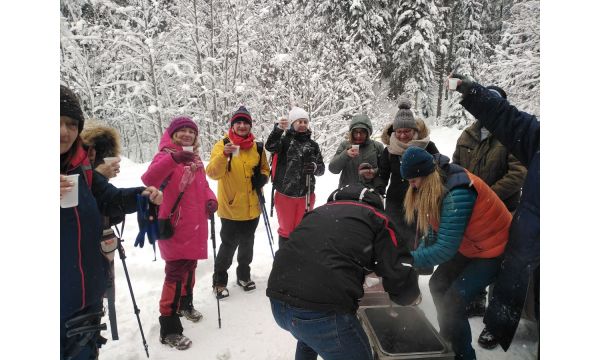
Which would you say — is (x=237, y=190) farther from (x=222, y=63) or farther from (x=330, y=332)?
(x=222, y=63)

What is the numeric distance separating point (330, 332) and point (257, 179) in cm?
237

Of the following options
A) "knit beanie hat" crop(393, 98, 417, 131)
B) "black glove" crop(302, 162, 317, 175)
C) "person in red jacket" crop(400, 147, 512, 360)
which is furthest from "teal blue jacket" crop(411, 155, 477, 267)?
"black glove" crop(302, 162, 317, 175)

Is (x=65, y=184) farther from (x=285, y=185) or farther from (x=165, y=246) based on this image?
(x=285, y=185)

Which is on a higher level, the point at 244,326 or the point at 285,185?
the point at 285,185

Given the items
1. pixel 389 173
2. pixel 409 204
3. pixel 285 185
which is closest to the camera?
pixel 409 204

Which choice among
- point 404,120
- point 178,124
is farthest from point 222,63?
point 404,120

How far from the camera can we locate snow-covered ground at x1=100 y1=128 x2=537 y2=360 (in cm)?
304

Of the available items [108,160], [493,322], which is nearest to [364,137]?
[493,322]

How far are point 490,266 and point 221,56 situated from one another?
1289cm

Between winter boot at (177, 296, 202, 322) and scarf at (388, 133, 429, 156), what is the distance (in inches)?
104

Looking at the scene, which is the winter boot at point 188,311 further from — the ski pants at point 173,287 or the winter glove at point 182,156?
the winter glove at point 182,156

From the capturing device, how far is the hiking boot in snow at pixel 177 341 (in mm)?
3098

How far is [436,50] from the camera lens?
78.4 feet

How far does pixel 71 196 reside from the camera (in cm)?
177
